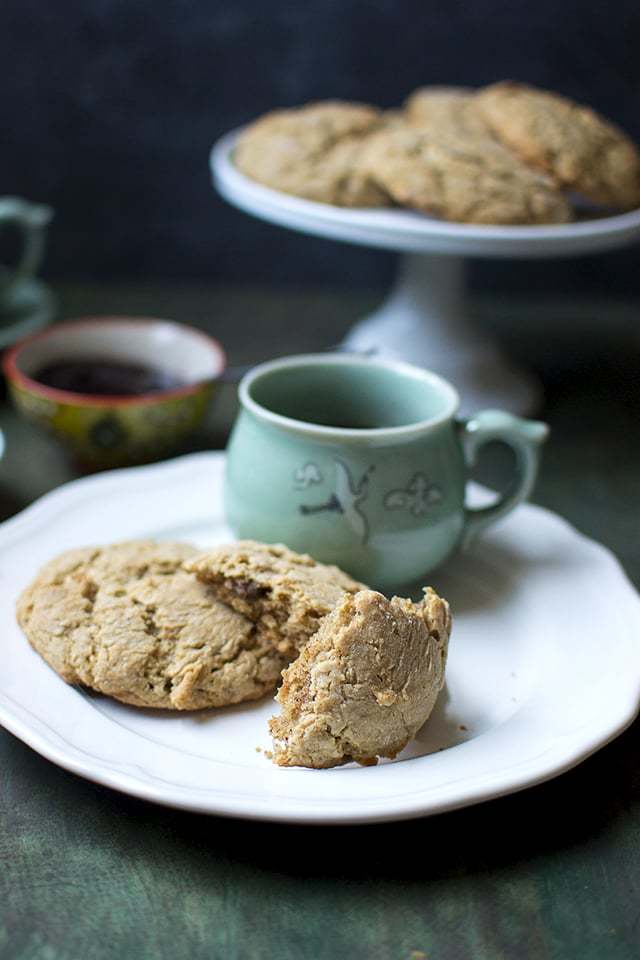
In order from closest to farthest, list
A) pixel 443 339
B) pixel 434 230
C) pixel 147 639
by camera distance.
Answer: pixel 147 639
pixel 434 230
pixel 443 339

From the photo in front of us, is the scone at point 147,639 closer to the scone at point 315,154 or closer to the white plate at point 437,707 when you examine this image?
the white plate at point 437,707

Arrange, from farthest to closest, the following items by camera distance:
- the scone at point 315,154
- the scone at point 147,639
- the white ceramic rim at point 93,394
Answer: the scone at point 315,154, the white ceramic rim at point 93,394, the scone at point 147,639

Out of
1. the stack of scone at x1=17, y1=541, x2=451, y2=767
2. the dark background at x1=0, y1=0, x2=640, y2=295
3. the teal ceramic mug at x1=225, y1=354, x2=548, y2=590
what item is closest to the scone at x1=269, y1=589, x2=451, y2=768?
the stack of scone at x1=17, y1=541, x2=451, y2=767

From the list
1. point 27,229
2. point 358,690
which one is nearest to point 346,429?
point 358,690

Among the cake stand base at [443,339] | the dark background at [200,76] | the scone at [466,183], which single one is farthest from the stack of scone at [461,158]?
the dark background at [200,76]

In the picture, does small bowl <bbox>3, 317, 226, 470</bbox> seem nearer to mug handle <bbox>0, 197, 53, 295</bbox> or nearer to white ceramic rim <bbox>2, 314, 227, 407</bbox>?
white ceramic rim <bbox>2, 314, 227, 407</bbox>

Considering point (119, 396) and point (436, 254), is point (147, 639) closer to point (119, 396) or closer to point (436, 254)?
point (119, 396)

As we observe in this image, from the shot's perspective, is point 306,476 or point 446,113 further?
point 446,113

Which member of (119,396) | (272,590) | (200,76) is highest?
(200,76)
